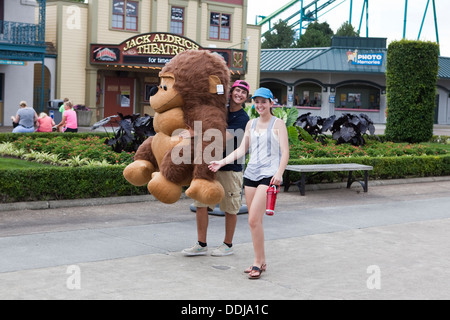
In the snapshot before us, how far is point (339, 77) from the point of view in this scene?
142ft

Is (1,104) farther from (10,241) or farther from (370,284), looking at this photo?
(370,284)

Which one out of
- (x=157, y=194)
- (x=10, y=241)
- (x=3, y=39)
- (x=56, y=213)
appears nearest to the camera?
(x=157, y=194)

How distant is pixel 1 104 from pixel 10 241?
836 inches

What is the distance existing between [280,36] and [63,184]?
48.9m

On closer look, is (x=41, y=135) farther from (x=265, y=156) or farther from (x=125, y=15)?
(x=125, y=15)

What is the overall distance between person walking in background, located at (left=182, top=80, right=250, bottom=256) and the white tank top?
1.44 feet

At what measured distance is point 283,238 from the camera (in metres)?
8.01

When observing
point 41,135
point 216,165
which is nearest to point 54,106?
point 41,135

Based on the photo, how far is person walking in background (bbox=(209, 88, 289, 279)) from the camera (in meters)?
6.09

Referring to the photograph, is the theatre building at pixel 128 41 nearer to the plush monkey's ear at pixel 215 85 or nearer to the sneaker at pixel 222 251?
the plush monkey's ear at pixel 215 85

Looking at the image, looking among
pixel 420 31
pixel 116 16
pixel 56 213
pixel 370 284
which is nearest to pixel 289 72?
pixel 420 31

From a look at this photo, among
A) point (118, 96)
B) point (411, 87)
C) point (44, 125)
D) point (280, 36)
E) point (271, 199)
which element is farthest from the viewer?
point (280, 36)

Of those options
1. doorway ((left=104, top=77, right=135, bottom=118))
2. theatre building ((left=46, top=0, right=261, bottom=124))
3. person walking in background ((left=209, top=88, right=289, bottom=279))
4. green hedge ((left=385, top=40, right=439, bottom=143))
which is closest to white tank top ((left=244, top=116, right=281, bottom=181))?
person walking in background ((left=209, top=88, right=289, bottom=279))

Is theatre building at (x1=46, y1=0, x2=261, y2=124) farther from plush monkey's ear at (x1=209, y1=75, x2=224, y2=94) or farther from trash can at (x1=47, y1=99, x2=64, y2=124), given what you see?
plush monkey's ear at (x1=209, y1=75, x2=224, y2=94)
